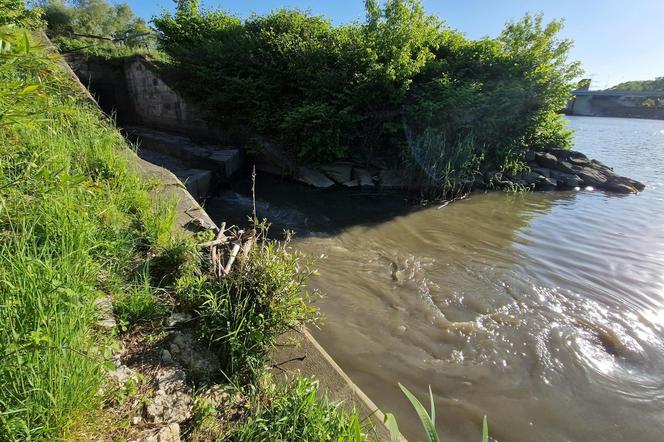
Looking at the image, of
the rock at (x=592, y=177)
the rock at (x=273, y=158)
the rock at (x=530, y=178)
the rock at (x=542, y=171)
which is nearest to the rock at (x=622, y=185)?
the rock at (x=592, y=177)

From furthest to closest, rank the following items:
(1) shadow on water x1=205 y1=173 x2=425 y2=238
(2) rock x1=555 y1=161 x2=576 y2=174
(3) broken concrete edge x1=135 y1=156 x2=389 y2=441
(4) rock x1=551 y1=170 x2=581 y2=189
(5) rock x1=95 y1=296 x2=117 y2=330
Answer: (2) rock x1=555 y1=161 x2=576 y2=174, (4) rock x1=551 y1=170 x2=581 y2=189, (1) shadow on water x1=205 y1=173 x2=425 y2=238, (3) broken concrete edge x1=135 y1=156 x2=389 y2=441, (5) rock x1=95 y1=296 x2=117 y2=330

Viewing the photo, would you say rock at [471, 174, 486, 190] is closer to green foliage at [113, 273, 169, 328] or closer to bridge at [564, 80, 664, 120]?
green foliage at [113, 273, 169, 328]

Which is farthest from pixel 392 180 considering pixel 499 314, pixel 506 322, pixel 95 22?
pixel 95 22

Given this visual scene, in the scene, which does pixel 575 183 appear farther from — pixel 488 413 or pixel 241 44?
pixel 241 44

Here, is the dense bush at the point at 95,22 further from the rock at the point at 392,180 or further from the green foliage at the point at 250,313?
the green foliage at the point at 250,313

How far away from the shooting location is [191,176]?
709cm

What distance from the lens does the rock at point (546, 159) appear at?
1033cm

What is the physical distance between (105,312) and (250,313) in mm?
793

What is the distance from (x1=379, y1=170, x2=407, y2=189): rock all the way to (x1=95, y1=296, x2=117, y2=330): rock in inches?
296

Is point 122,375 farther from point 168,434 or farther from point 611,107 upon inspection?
point 611,107

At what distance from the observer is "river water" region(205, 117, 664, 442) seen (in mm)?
2633

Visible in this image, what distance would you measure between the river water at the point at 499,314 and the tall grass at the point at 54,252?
6.24ft

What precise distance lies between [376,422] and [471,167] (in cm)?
→ 814

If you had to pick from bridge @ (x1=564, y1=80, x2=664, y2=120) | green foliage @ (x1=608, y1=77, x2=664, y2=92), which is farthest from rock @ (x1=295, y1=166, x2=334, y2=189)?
green foliage @ (x1=608, y1=77, x2=664, y2=92)
